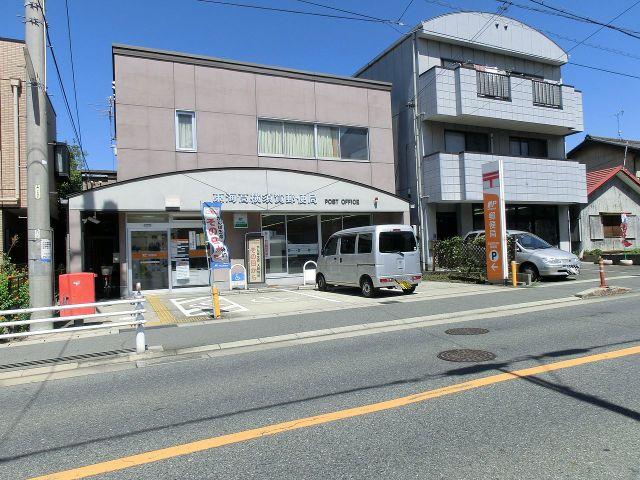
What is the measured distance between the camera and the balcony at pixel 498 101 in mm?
20094

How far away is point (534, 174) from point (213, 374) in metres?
20.0

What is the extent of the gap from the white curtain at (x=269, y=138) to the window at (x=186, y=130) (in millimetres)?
2495

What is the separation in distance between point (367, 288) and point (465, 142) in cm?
1192

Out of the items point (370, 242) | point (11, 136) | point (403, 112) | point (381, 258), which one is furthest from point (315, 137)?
point (11, 136)

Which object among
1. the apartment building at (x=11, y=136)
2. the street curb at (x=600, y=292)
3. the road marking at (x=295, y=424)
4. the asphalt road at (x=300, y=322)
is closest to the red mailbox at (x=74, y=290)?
the asphalt road at (x=300, y=322)

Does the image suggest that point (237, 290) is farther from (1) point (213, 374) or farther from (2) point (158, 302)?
(1) point (213, 374)

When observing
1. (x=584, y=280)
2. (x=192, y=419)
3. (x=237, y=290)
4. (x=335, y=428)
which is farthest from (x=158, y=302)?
(x=584, y=280)

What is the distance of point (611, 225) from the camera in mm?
26016

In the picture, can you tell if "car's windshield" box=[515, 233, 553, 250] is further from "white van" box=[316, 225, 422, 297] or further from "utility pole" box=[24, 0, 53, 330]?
"utility pole" box=[24, 0, 53, 330]

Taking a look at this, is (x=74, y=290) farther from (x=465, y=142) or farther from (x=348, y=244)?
(x=465, y=142)

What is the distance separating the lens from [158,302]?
14188mm

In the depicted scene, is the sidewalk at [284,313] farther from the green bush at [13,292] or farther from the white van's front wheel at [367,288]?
the green bush at [13,292]

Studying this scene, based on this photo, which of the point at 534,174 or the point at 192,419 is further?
the point at 534,174

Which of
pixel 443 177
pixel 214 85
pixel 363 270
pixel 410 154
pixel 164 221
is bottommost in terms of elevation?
pixel 363 270
